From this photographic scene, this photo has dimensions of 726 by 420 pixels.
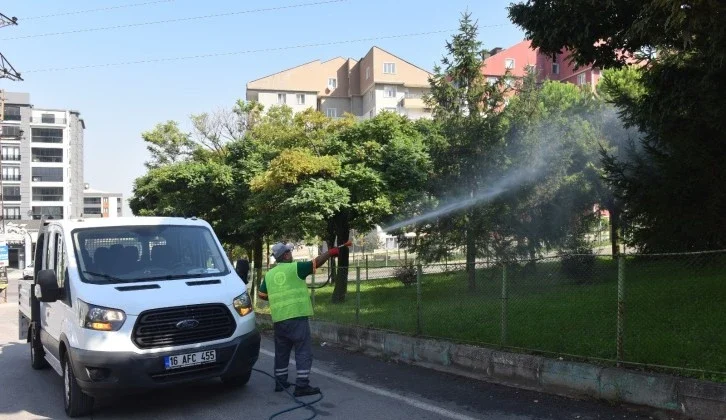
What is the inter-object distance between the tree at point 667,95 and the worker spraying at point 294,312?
16.0 feet

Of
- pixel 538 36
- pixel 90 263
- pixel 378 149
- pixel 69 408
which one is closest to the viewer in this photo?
pixel 69 408

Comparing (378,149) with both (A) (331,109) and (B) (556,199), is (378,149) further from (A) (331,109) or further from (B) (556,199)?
(A) (331,109)

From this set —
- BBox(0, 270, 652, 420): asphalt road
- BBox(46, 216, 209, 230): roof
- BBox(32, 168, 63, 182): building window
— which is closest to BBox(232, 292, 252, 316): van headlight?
BBox(0, 270, 652, 420): asphalt road

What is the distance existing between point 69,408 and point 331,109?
65009 millimetres

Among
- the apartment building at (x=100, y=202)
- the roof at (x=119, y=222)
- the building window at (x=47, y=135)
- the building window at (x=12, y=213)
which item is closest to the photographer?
the roof at (x=119, y=222)

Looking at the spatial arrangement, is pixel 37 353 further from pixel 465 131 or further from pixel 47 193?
pixel 47 193

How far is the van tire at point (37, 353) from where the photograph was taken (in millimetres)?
8391

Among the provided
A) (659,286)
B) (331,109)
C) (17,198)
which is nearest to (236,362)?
(659,286)

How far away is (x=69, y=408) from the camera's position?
20.0 ft

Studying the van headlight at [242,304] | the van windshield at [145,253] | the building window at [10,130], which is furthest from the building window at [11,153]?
the van headlight at [242,304]

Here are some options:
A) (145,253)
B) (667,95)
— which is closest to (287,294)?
(145,253)

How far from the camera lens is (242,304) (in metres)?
6.57

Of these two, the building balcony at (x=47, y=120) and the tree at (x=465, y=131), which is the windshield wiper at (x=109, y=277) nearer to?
the tree at (x=465, y=131)

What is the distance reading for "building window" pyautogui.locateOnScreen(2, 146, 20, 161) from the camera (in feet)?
251
